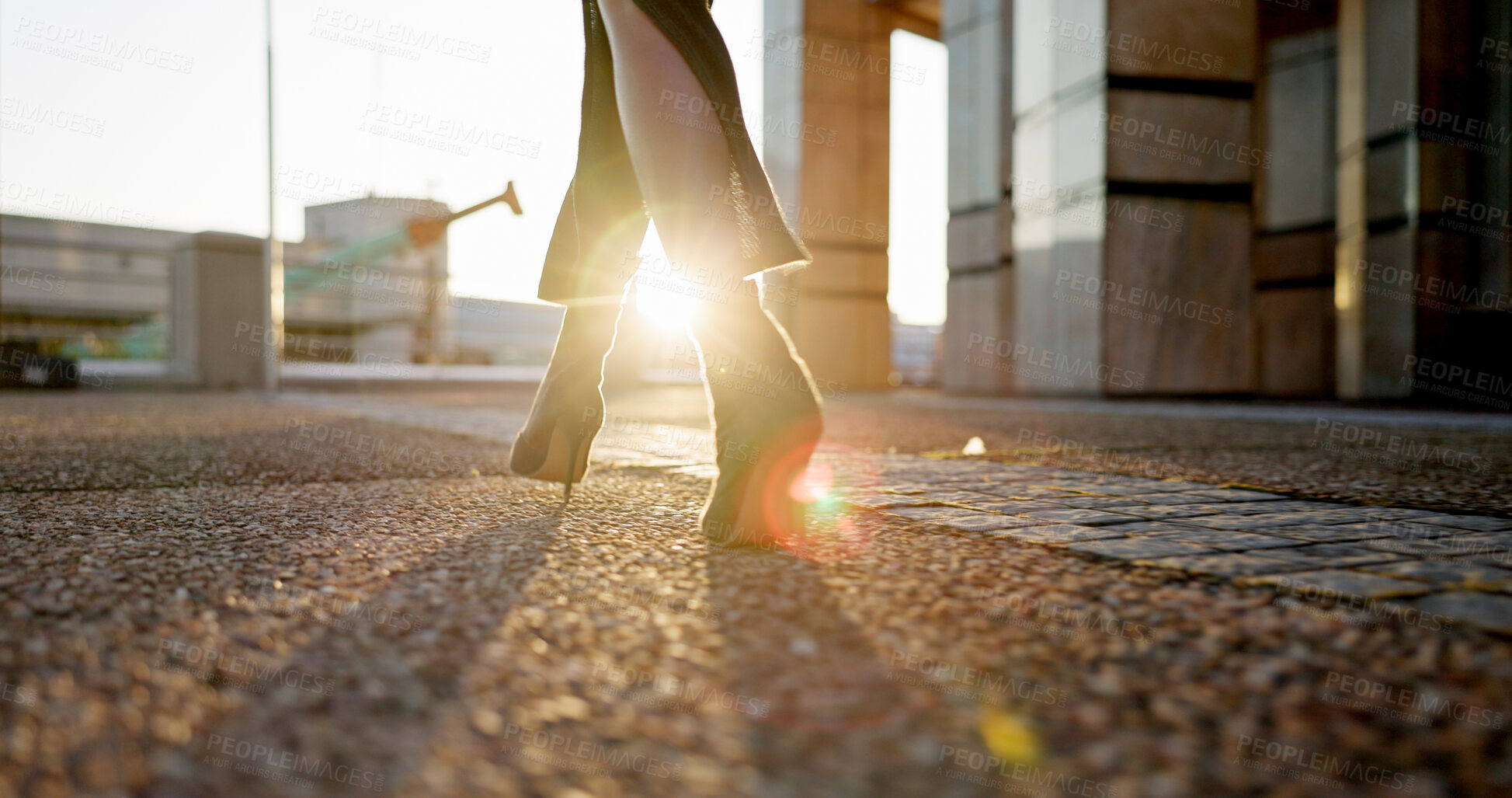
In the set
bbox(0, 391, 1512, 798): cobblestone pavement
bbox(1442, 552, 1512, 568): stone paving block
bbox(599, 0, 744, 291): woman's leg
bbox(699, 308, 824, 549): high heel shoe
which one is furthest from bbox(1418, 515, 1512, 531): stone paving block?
bbox(599, 0, 744, 291): woman's leg

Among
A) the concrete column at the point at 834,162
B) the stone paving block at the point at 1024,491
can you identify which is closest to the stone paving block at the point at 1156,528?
the stone paving block at the point at 1024,491

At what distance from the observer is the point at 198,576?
3.35 ft

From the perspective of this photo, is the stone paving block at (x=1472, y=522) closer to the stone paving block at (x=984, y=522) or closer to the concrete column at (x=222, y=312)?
the stone paving block at (x=984, y=522)

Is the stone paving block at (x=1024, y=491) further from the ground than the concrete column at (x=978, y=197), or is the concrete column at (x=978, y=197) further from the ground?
the concrete column at (x=978, y=197)

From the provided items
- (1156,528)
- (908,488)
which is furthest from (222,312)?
(1156,528)

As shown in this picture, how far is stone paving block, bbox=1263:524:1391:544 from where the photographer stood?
4.20ft

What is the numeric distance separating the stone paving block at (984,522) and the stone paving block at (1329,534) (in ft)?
1.15

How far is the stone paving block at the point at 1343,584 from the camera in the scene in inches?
37.6

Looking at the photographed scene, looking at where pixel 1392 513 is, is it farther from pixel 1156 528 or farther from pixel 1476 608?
pixel 1476 608

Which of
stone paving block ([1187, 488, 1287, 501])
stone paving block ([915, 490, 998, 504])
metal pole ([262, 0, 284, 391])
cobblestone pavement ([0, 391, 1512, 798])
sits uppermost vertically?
metal pole ([262, 0, 284, 391])

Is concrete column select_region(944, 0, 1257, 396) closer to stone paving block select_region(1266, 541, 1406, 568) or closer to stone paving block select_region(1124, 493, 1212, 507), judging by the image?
stone paving block select_region(1124, 493, 1212, 507)

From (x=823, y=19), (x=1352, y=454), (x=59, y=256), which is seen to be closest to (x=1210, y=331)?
(x=1352, y=454)

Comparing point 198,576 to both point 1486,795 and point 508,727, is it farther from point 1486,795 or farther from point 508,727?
point 1486,795

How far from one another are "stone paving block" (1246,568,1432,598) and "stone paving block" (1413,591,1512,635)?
0.03 m
